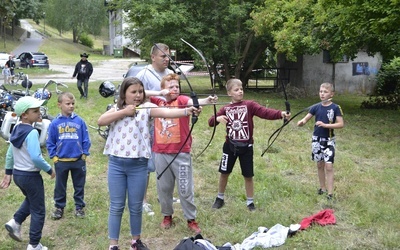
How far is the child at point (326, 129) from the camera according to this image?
19.8 feet

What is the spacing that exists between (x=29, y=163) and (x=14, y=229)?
721 millimetres

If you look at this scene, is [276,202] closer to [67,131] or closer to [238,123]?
[238,123]

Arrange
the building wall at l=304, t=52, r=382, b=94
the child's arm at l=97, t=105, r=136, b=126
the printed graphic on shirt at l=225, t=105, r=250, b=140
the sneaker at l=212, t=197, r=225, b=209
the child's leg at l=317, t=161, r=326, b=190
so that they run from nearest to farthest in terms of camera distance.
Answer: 1. the child's arm at l=97, t=105, r=136, b=126
2. the printed graphic on shirt at l=225, t=105, r=250, b=140
3. the sneaker at l=212, t=197, r=225, b=209
4. the child's leg at l=317, t=161, r=326, b=190
5. the building wall at l=304, t=52, r=382, b=94

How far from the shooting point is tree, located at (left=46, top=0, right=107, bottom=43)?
6731 cm

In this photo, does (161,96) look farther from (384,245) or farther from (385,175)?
(385,175)

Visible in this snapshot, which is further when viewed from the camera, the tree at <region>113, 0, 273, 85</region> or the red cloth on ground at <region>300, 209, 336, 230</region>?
the tree at <region>113, 0, 273, 85</region>

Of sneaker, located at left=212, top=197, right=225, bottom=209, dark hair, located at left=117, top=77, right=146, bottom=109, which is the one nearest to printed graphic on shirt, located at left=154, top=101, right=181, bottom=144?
dark hair, located at left=117, top=77, right=146, bottom=109

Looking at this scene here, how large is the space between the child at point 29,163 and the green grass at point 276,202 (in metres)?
0.37

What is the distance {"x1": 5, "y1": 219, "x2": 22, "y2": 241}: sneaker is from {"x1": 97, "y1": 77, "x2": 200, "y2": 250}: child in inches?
42.8

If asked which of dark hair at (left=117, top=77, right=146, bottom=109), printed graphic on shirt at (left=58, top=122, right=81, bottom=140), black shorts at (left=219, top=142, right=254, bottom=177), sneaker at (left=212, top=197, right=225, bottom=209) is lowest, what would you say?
sneaker at (left=212, top=197, right=225, bottom=209)

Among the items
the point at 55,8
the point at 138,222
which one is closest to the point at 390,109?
the point at 138,222

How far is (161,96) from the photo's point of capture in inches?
192

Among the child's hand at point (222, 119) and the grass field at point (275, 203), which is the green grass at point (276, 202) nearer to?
the grass field at point (275, 203)

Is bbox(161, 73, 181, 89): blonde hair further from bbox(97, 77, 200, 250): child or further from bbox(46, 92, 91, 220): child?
bbox(46, 92, 91, 220): child
